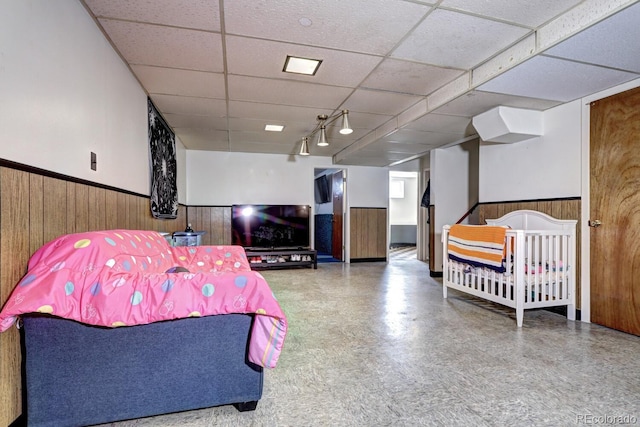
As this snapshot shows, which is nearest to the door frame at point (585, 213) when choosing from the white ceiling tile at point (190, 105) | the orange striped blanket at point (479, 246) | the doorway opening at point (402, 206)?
the orange striped blanket at point (479, 246)

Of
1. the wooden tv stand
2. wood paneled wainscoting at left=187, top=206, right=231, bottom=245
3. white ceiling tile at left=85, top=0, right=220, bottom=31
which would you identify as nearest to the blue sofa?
white ceiling tile at left=85, top=0, right=220, bottom=31

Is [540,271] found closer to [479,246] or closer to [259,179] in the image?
[479,246]

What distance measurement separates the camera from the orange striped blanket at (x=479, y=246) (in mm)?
3059

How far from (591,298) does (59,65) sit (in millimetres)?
4322

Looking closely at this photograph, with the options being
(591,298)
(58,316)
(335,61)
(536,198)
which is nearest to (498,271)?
(591,298)

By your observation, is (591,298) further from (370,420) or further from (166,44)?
(166,44)

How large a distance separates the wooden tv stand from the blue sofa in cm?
438

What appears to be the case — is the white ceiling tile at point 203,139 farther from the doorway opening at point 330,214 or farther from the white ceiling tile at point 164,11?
the white ceiling tile at point 164,11

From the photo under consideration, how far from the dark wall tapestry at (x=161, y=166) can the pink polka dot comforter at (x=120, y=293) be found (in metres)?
2.13

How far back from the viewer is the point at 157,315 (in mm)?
1341

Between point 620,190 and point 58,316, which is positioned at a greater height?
point 620,190

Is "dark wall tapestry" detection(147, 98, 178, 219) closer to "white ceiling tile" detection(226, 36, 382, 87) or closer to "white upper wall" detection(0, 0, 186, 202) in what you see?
"white upper wall" detection(0, 0, 186, 202)

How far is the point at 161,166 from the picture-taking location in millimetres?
3859

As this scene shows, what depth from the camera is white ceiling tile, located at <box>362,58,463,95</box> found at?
2789 mm
